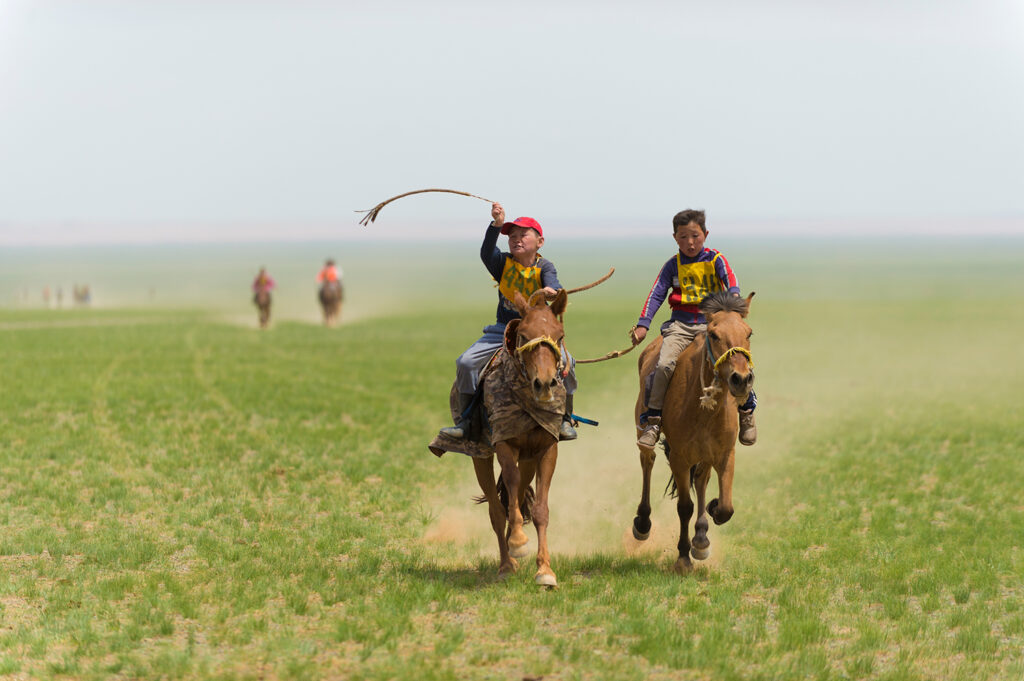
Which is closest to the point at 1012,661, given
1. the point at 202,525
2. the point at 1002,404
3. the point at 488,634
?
the point at 488,634

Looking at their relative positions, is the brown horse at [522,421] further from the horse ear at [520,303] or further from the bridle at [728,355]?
the bridle at [728,355]

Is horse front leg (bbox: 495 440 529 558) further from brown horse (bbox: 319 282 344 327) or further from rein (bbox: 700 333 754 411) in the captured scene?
brown horse (bbox: 319 282 344 327)

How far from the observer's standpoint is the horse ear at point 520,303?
8.42 m

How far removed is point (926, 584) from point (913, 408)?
12.9m

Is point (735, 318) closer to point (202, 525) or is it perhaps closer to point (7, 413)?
point (202, 525)

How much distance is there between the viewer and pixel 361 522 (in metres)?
11.7

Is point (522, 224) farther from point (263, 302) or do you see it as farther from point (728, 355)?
point (263, 302)

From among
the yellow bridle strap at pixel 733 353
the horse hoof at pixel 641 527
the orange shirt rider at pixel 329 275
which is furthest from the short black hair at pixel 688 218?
the orange shirt rider at pixel 329 275

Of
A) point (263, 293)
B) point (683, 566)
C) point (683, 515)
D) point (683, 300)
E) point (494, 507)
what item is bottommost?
point (683, 566)

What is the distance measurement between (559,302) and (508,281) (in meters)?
0.72

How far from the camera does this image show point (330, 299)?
154ft

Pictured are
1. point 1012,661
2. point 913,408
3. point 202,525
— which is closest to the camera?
point 1012,661

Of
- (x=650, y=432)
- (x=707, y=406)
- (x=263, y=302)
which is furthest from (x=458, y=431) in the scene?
(x=263, y=302)

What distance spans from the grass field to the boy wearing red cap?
143 cm
